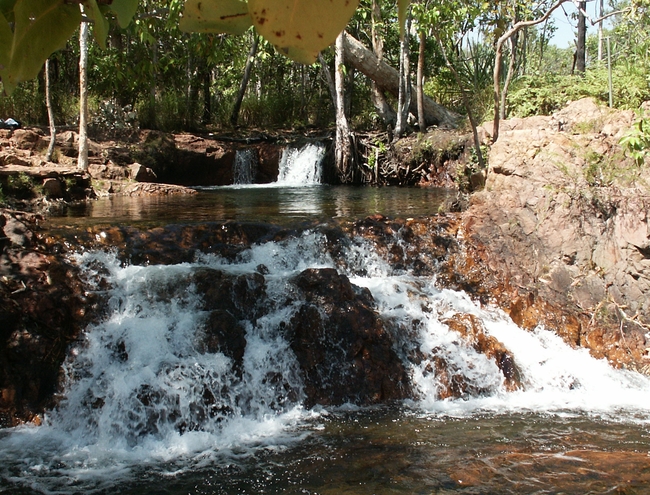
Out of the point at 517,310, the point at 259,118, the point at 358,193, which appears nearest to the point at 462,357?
the point at 517,310

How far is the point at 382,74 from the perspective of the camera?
17547 millimetres

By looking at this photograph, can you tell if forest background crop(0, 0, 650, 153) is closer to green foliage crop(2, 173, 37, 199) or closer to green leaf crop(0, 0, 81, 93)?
green foliage crop(2, 173, 37, 199)

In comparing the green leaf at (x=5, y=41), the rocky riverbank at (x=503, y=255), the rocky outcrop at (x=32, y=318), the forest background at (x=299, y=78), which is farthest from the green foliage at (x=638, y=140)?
the green leaf at (x=5, y=41)

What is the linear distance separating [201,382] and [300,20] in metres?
5.48

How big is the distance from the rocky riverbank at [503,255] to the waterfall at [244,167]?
30.3 ft

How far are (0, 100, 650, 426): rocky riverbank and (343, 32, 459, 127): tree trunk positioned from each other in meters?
8.82

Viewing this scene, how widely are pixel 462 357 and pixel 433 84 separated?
1572cm

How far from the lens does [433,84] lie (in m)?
20.6

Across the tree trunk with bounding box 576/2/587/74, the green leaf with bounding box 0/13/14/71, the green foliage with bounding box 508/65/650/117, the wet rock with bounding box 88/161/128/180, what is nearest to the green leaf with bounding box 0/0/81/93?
the green leaf with bounding box 0/13/14/71

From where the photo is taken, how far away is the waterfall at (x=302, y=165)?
16797 millimetres

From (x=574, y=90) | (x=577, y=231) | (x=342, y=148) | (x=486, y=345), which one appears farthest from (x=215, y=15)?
(x=342, y=148)

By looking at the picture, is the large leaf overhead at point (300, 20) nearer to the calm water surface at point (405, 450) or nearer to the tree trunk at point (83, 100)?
the calm water surface at point (405, 450)

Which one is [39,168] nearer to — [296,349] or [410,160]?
[296,349]

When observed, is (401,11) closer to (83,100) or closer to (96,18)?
(96,18)
